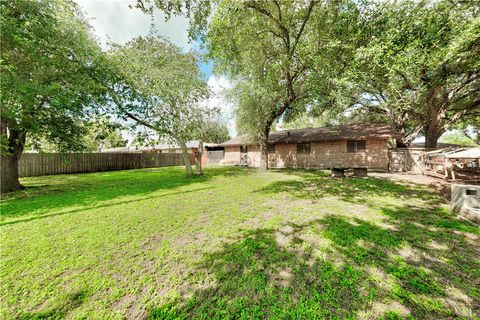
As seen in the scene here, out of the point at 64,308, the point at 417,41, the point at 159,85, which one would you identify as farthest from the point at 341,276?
the point at 159,85

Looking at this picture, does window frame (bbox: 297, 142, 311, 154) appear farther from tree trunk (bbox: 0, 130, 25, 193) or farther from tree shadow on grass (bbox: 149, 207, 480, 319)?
tree trunk (bbox: 0, 130, 25, 193)

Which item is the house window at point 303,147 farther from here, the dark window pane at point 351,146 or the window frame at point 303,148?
the dark window pane at point 351,146

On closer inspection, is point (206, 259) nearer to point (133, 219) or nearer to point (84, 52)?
point (133, 219)

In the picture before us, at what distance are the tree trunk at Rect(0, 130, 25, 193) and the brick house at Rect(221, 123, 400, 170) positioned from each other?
1713 cm

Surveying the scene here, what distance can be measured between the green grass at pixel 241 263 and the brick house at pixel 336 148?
10.7 meters

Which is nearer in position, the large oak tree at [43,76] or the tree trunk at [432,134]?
the large oak tree at [43,76]

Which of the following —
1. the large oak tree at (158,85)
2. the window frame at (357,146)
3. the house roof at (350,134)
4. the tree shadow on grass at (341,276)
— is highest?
the large oak tree at (158,85)

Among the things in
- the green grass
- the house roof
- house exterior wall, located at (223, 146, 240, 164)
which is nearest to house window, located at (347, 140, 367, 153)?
the house roof

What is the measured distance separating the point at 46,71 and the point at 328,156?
60.6 feet

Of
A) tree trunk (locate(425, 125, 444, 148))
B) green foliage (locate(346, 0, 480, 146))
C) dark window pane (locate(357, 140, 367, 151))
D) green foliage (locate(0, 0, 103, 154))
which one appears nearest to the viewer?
green foliage (locate(0, 0, 103, 154))

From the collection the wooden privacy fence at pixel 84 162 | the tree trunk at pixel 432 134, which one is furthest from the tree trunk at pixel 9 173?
the tree trunk at pixel 432 134

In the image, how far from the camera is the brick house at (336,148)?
14602mm

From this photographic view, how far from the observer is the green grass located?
85.3 inches

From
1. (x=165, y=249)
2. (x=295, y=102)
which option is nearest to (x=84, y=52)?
(x=165, y=249)
